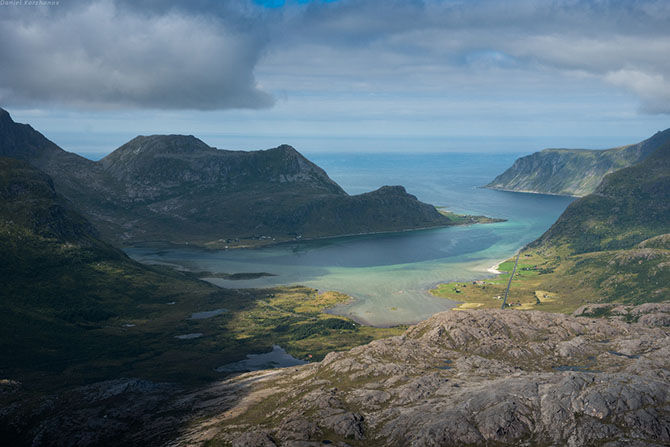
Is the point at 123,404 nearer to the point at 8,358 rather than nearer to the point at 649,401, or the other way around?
the point at 8,358

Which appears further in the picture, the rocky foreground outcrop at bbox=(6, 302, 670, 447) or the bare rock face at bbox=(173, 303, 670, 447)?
the rocky foreground outcrop at bbox=(6, 302, 670, 447)

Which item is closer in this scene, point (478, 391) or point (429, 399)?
point (478, 391)

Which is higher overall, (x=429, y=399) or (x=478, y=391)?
(x=478, y=391)

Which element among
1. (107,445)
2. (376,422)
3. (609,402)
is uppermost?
(609,402)


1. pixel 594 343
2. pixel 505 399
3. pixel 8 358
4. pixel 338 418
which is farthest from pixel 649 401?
pixel 8 358

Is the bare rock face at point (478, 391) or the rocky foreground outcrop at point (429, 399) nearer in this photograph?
the bare rock face at point (478, 391)

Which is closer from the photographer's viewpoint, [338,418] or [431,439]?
[431,439]

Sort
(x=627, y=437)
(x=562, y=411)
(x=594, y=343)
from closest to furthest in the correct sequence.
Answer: (x=627, y=437) → (x=562, y=411) → (x=594, y=343)

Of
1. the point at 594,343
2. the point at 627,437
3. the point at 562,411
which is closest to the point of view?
the point at 627,437
